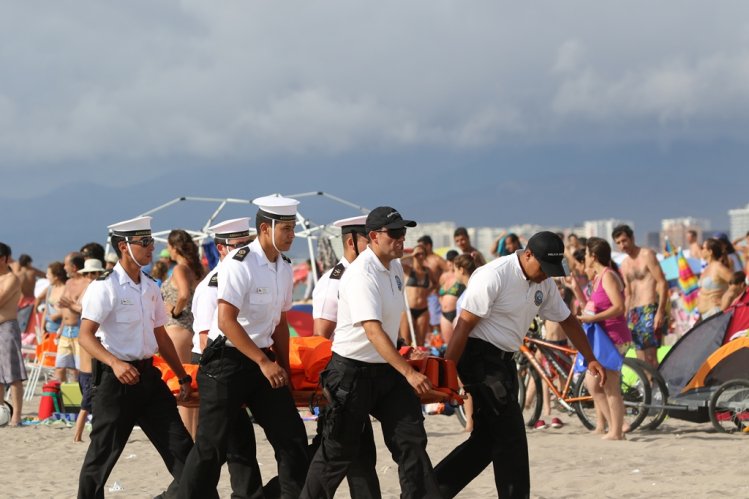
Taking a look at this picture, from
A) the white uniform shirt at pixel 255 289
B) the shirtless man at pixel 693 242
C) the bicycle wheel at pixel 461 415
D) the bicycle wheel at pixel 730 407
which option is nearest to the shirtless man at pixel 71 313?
the bicycle wheel at pixel 461 415

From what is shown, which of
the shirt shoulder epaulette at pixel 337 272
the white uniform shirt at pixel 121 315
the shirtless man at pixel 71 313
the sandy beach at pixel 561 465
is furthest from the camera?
the shirtless man at pixel 71 313

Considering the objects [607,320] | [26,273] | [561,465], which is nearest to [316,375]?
[561,465]

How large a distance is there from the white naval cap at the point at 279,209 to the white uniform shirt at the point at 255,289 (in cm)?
17

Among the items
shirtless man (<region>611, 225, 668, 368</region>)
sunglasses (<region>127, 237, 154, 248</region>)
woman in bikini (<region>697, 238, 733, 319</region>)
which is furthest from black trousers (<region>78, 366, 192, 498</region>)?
woman in bikini (<region>697, 238, 733, 319</region>)

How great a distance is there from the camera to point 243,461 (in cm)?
660

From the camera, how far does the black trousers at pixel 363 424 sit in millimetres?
5934

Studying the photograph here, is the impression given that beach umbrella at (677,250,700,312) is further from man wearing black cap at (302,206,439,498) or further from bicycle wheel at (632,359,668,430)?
man wearing black cap at (302,206,439,498)

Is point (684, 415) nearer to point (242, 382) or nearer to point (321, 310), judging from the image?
point (321, 310)

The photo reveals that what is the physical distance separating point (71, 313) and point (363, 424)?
7.08 metres

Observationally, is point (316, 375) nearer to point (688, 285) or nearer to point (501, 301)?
point (501, 301)

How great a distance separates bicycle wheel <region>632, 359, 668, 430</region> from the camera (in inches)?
419

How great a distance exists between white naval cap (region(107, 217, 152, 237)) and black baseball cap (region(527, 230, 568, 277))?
2222 millimetres

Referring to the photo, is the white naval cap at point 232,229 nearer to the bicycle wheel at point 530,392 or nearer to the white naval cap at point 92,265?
the white naval cap at point 92,265

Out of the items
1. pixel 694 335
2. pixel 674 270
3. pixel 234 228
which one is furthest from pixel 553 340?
pixel 674 270
